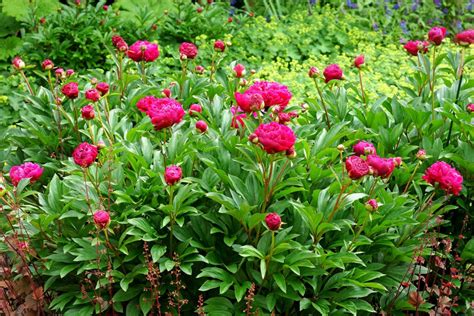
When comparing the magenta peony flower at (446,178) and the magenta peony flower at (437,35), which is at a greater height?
the magenta peony flower at (437,35)

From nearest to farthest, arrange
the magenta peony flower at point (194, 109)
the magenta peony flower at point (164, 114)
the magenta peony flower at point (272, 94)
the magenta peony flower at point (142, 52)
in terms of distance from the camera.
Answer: the magenta peony flower at point (164, 114)
the magenta peony flower at point (272, 94)
the magenta peony flower at point (194, 109)
the magenta peony flower at point (142, 52)

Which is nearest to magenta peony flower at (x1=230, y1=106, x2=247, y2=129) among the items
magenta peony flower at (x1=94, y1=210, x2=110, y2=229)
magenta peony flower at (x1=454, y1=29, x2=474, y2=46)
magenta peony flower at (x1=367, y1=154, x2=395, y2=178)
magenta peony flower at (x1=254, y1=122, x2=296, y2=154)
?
magenta peony flower at (x1=254, y1=122, x2=296, y2=154)

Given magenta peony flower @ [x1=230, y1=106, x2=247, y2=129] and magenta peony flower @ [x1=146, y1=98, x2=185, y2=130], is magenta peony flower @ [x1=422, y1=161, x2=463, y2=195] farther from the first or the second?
magenta peony flower @ [x1=146, y1=98, x2=185, y2=130]

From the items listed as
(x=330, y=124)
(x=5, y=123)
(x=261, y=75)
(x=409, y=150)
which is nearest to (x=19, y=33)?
(x=5, y=123)

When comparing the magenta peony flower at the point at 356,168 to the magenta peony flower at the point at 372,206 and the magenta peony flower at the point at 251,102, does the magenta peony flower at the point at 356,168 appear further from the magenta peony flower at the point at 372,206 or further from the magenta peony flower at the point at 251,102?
the magenta peony flower at the point at 251,102

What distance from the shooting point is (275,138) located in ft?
5.82

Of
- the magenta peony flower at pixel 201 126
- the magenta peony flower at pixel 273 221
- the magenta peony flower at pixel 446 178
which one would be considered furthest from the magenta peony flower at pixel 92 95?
the magenta peony flower at pixel 446 178

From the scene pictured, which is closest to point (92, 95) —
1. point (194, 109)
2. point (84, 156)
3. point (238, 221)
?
point (84, 156)

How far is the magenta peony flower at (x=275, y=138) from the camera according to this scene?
177 cm

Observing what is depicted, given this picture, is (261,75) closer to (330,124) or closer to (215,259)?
(330,124)

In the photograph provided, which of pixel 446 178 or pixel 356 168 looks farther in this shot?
pixel 446 178

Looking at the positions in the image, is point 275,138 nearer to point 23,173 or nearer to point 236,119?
point 236,119

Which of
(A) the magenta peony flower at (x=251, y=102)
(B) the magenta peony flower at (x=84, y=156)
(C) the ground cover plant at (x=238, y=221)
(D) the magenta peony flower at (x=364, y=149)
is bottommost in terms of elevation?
(C) the ground cover plant at (x=238, y=221)

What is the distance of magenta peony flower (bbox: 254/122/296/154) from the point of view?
177 cm
